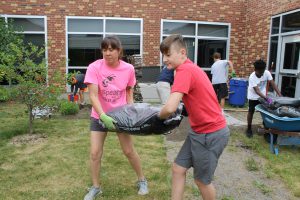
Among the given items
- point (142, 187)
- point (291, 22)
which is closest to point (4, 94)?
point (142, 187)

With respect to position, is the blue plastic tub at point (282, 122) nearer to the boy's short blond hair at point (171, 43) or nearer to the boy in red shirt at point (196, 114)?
the boy in red shirt at point (196, 114)

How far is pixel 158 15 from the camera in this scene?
42.1 ft

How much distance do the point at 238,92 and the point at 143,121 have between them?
7.88 metres

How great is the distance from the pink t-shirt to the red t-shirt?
3.07ft

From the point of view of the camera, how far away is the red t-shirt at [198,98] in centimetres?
256

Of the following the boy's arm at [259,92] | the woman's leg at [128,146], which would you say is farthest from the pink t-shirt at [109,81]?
the boy's arm at [259,92]

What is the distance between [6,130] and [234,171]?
14.9 feet

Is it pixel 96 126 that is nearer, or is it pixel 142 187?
pixel 96 126

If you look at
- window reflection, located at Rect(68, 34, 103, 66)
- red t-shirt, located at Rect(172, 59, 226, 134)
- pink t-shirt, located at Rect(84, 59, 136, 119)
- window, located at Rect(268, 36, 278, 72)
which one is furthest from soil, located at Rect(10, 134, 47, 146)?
window, located at Rect(268, 36, 278, 72)

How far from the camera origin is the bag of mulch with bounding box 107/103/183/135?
9.70 feet

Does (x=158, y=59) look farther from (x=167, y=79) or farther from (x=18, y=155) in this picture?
(x=18, y=155)

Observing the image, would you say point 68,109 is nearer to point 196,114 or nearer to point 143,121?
point 143,121

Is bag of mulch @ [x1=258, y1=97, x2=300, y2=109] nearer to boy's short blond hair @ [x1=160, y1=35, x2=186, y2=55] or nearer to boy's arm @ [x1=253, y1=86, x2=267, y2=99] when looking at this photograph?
boy's arm @ [x1=253, y1=86, x2=267, y2=99]

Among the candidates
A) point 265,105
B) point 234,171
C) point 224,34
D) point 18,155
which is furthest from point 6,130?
point 224,34
